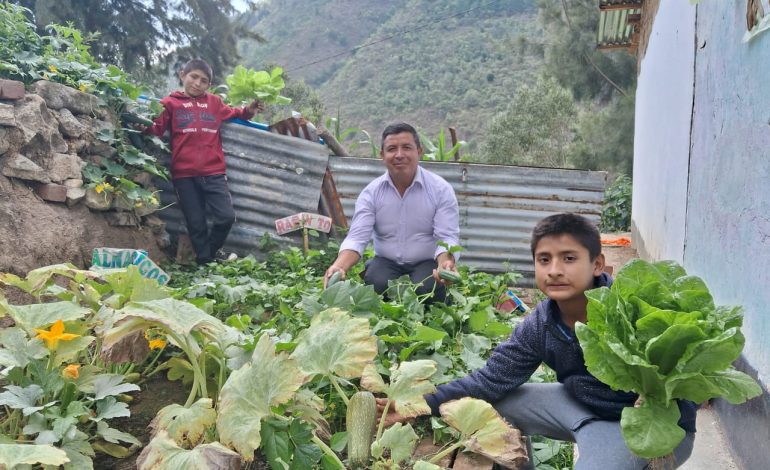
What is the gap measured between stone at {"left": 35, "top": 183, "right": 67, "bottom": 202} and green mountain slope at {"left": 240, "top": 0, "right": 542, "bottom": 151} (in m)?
25.4

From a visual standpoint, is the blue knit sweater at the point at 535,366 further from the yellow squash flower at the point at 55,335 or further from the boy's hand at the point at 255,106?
the boy's hand at the point at 255,106

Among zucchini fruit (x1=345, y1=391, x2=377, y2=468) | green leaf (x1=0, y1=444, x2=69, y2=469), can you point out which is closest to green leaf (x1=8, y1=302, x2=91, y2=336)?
green leaf (x1=0, y1=444, x2=69, y2=469)

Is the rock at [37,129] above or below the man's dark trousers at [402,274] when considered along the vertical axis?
above

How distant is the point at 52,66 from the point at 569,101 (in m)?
16.6

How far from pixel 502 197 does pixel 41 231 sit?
3423 mm

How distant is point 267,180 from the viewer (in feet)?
17.6

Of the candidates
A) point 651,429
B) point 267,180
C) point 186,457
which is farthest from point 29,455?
point 267,180

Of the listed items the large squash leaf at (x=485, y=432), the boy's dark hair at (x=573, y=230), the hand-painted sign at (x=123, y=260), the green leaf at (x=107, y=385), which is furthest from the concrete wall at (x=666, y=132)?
the green leaf at (x=107, y=385)

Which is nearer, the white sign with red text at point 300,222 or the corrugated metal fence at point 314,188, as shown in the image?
the white sign with red text at point 300,222

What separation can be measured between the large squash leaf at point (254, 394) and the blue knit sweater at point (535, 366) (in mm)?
525

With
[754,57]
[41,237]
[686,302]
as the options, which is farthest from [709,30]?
[41,237]

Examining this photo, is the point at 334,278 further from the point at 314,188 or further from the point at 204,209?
the point at 314,188

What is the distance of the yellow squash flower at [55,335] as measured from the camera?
1.77 metres

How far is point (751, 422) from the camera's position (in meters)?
2.20
